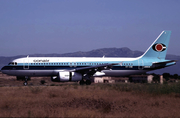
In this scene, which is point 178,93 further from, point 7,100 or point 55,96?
point 7,100

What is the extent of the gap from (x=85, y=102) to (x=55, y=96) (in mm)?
4738

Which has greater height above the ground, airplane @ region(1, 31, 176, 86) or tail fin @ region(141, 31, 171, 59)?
tail fin @ region(141, 31, 171, 59)

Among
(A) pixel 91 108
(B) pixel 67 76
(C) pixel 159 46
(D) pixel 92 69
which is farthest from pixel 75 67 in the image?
(A) pixel 91 108

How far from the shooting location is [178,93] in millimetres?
23984

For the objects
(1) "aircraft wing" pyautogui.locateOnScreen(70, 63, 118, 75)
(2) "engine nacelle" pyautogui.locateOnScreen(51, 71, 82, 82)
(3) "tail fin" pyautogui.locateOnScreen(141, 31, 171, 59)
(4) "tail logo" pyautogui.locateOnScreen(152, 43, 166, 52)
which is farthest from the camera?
(4) "tail logo" pyautogui.locateOnScreen(152, 43, 166, 52)

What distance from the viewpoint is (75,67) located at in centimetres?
3688

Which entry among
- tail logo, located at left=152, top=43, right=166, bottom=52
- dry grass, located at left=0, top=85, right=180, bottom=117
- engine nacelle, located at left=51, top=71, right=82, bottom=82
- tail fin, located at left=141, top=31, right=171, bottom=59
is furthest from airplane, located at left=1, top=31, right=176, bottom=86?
dry grass, located at left=0, top=85, right=180, bottom=117

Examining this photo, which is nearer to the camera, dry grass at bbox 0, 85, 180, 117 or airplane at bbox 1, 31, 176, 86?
dry grass at bbox 0, 85, 180, 117

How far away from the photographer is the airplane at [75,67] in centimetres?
3500

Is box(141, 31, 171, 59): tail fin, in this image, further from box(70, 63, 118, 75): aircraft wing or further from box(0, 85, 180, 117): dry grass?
box(0, 85, 180, 117): dry grass

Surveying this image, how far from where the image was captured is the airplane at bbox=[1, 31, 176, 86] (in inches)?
1378

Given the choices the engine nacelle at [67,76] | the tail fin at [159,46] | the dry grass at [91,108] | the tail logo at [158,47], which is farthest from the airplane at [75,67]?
the dry grass at [91,108]

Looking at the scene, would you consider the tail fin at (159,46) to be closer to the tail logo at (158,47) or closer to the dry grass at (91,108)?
the tail logo at (158,47)


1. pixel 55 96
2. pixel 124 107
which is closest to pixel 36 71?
pixel 55 96
